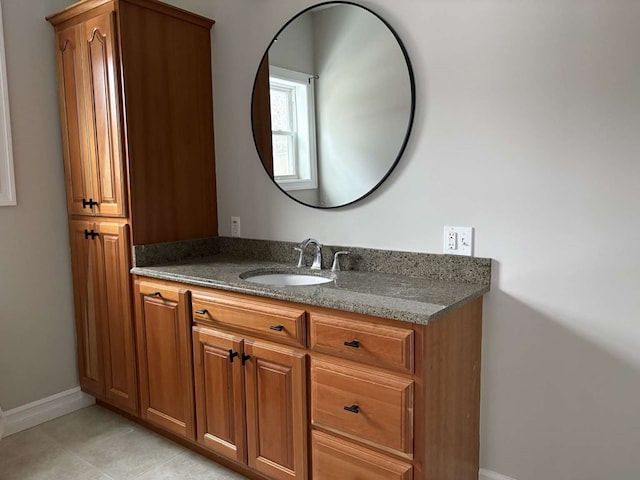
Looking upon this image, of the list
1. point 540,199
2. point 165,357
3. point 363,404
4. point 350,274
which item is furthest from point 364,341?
point 165,357

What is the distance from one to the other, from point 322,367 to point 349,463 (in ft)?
1.09

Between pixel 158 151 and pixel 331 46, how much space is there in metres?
0.97

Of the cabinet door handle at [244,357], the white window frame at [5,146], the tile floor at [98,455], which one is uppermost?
the white window frame at [5,146]

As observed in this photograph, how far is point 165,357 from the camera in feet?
8.04

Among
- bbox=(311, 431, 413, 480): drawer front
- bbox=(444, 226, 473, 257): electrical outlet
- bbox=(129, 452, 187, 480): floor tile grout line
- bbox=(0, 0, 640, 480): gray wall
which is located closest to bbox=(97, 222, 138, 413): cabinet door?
bbox=(129, 452, 187, 480): floor tile grout line

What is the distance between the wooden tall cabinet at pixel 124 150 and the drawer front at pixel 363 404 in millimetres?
1196

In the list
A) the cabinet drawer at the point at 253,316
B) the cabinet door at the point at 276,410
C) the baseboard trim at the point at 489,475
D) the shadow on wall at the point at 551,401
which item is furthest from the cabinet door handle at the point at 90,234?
the baseboard trim at the point at 489,475

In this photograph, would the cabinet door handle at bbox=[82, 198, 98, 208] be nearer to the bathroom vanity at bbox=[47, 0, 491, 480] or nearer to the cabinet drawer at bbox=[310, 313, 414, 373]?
Answer: the bathroom vanity at bbox=[47, 0, 491, 480]

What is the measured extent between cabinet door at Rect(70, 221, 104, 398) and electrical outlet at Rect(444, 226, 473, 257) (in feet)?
5.65

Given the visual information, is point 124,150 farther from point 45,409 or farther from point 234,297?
point 45,409

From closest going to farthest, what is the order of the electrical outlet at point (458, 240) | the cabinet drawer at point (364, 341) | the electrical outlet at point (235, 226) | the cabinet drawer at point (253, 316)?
the cabinet drawer at point (364, 341), the cabinet drawer at point (253, 316), the electrical outlet at point (458, 240), the electrical outlet at point (235, 226)

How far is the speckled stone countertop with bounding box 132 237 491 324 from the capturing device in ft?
5.74

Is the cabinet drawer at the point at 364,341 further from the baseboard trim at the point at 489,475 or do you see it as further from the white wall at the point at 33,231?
the white wall at the point at 33,231

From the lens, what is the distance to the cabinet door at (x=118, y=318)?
259cm
